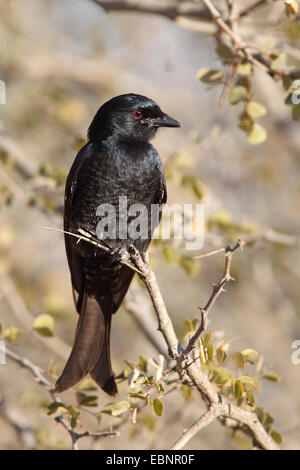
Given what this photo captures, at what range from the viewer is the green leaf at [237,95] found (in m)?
2.95

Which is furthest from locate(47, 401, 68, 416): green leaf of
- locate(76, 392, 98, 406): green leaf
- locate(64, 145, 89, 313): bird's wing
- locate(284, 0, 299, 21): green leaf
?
locate(284, 0, 299, 21): green leaf

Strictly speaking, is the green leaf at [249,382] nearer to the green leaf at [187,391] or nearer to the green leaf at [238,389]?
the green leaf at [238,389]

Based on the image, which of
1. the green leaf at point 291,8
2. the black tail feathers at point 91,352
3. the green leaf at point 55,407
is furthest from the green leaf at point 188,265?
the green leaf at point 291,8

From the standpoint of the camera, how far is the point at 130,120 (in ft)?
11.5

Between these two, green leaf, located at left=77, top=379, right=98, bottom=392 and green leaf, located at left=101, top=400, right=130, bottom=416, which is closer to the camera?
green leaf, located at left=101, top=400, right=130, bottom=416

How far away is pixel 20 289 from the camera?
5441mm

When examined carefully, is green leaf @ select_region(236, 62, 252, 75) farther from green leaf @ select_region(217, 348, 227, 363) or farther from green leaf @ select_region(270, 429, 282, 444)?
green leaf @ select_region(270, 429, 282, 444)

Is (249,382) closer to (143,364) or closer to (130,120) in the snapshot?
(143,364)

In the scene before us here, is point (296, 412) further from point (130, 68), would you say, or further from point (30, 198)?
point (130, 68)

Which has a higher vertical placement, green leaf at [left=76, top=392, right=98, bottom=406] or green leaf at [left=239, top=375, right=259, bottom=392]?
green leaf at [left=239, top=375, right=259, bottom=392]

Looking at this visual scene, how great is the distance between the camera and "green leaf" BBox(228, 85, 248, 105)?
295 centimetres

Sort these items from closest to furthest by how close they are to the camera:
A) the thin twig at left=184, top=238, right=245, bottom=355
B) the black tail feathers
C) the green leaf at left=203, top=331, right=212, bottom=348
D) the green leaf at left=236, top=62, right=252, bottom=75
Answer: the thin twig at left=184, top=238, right=245, bottom=355 → the green leaf at left=203, top=331, right=212, bottom=348 → the green leaf at left=236, top=62, right=252, bottom=75 → the black tail feathers

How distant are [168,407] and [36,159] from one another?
3005 millimetres

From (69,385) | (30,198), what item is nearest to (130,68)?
(30,198)
